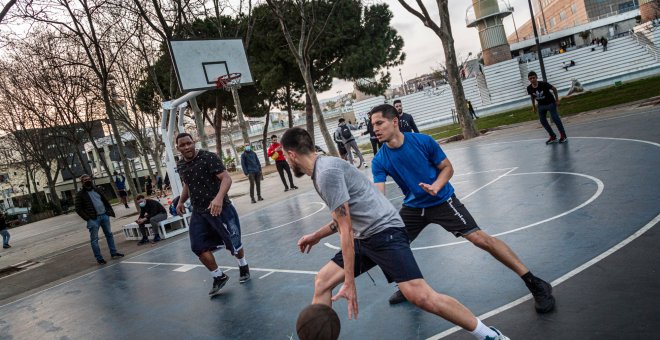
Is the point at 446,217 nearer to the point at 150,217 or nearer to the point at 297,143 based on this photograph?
the point at 297,143

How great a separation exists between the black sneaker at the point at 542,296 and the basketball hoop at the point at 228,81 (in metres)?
12.5

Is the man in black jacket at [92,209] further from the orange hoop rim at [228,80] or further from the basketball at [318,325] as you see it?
the basketball at [318,325]

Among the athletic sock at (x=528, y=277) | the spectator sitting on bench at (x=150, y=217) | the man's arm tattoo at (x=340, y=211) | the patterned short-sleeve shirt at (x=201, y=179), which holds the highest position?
the patterned short-sleeve shirt at (x=201, y=179)

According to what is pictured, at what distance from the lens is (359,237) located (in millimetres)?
3281

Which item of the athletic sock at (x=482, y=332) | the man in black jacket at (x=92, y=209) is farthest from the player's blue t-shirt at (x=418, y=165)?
the man in black jacket at (x=92, y=209)

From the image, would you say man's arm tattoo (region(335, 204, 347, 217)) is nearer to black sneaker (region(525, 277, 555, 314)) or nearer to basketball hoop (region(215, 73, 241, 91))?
black sneaker (region(525, 277, 555, 314))

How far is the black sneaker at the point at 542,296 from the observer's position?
356cm

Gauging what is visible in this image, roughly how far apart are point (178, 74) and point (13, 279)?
7144mm

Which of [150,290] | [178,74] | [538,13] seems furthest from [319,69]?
[538,13]

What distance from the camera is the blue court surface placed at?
13.6 feet

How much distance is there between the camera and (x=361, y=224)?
3215mm

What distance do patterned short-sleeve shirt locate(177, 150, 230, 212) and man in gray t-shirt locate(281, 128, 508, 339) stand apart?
3.06 meters

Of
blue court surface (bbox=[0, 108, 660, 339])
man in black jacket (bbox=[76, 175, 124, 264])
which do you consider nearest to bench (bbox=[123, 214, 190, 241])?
blue court surface (bbox=[0, 108, 660, 339])

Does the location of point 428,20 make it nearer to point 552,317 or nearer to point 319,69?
point 319,69
